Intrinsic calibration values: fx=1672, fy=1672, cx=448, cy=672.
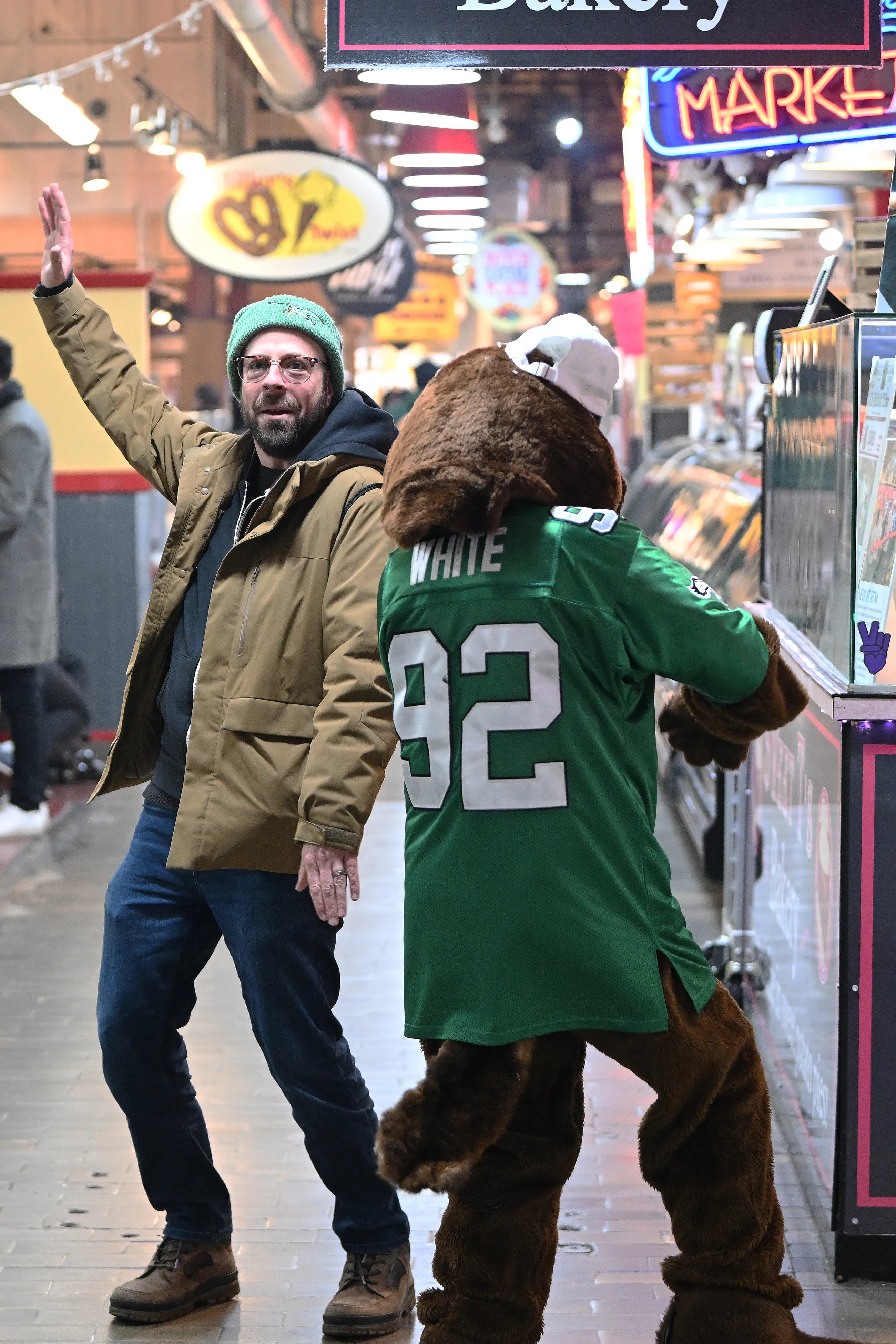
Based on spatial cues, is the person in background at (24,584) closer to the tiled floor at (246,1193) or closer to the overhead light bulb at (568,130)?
the tiled floor at (246,1193)

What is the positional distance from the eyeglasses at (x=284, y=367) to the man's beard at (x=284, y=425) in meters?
0.04

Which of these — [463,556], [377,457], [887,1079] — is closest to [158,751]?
[377,457]

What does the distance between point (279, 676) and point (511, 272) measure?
17525 millimetres

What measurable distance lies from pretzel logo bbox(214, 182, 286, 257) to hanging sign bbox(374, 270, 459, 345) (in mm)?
14329

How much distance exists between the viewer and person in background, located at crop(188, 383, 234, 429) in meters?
14.6

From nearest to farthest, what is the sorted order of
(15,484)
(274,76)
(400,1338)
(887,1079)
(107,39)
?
1. (400,1338)
2. (887,1079)
3. (15,484)
4. (274,76)
5. (107,39)

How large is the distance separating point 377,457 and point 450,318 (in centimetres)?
2058

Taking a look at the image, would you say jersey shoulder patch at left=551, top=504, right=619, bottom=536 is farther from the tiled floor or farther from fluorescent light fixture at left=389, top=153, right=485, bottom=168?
fluorescent light fixture at left=389, top=153, right=485, bottom=168

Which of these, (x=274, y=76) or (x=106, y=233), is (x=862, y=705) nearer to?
(x=274, y=76)

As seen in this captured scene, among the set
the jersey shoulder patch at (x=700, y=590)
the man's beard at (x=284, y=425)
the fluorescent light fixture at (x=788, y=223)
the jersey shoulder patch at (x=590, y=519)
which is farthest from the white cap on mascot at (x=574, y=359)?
the fluorescent light fixture at (x=788, y=223)

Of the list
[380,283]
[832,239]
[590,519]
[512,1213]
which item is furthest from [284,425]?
[380,283]

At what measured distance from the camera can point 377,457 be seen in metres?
3.33

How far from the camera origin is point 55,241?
3.58 metres

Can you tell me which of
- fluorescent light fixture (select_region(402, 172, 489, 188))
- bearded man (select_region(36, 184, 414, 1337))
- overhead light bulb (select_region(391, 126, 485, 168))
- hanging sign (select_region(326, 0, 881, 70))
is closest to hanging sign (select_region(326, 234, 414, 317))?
overhead light bulb (select_region(391, 126, 485, 168))
